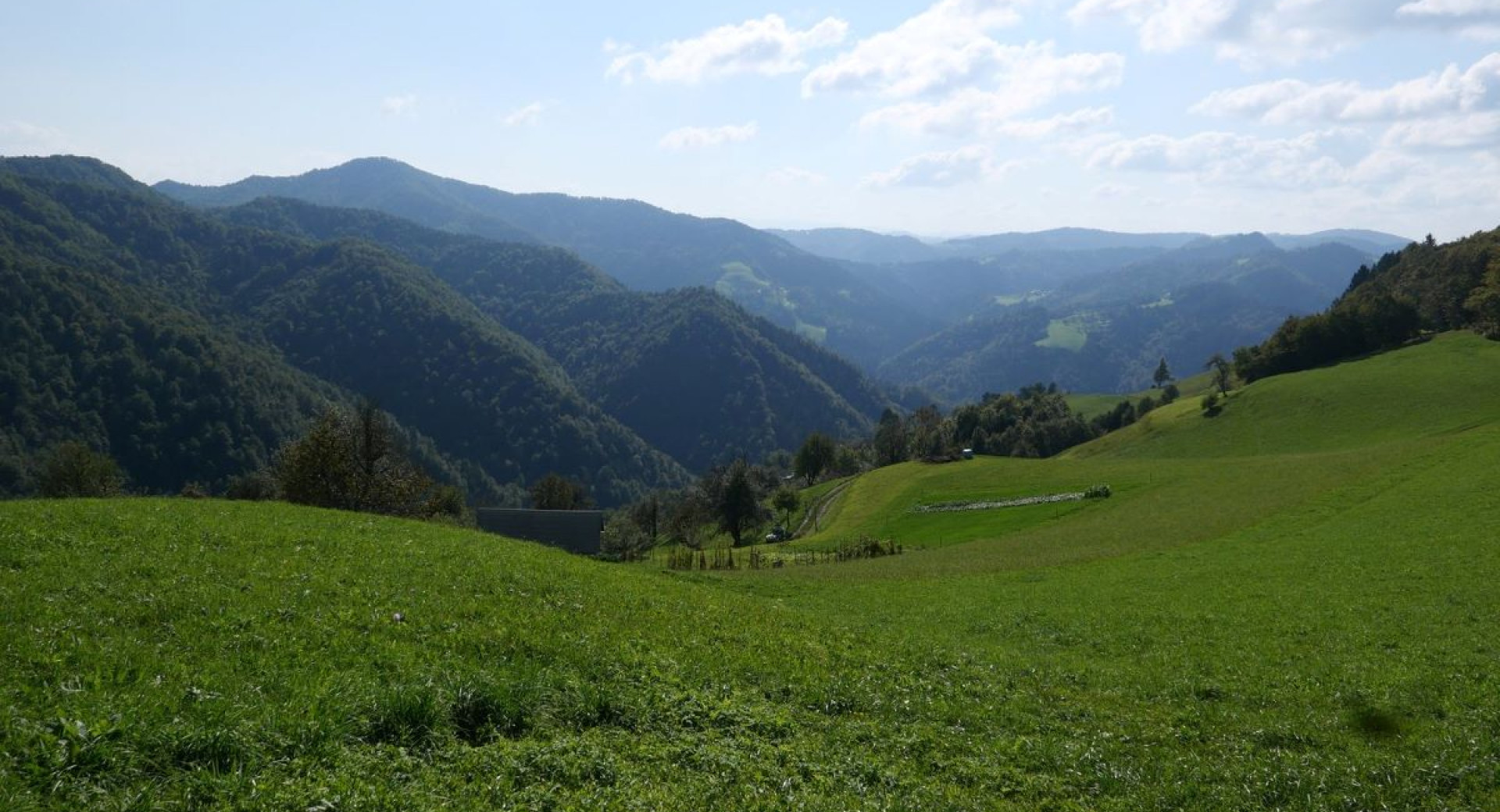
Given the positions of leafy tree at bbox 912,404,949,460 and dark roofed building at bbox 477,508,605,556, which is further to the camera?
leafy tree at bbox 912,404,949,460

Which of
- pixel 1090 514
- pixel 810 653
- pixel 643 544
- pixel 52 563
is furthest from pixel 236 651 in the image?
pixel 643 544

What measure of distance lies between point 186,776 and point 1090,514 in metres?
54.4

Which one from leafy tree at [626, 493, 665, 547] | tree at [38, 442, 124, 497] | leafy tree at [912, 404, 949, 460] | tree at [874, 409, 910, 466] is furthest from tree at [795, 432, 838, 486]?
tree at [38, 442, 124, 497]

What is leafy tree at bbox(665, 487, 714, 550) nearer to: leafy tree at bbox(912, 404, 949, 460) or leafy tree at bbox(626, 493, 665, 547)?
leafy tree at bbox(626, 493, 665, 547)

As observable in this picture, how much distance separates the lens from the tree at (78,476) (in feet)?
275

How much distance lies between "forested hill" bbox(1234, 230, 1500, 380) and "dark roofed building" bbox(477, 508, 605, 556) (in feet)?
311

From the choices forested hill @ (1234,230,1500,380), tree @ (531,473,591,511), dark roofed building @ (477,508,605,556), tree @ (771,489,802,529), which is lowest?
tree @ (771,489,802,529)

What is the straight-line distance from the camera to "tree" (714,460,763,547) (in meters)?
86.7

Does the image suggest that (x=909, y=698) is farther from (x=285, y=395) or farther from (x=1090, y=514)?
(x=285, y=395)

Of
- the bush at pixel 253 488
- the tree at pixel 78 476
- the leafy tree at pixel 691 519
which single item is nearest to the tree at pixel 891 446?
the leafy tree at pixel 691 519

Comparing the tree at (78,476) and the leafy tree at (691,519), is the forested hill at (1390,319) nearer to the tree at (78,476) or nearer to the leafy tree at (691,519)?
the leafy tree at (691,519)

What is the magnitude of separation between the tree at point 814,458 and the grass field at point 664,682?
112022 millimetres

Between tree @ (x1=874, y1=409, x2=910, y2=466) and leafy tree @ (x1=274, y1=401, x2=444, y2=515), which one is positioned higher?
leafy tree @ (x1=274, y1=401, x2=444, y2=515)

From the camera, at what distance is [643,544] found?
106 meters
